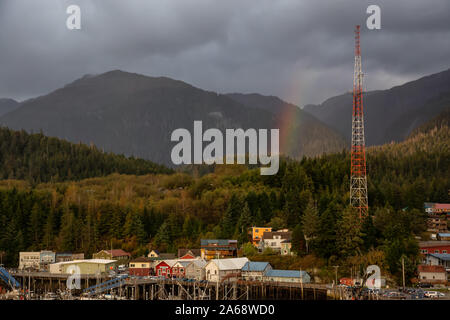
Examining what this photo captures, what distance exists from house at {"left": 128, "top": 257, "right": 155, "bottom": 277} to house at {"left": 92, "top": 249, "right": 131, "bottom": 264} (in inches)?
251

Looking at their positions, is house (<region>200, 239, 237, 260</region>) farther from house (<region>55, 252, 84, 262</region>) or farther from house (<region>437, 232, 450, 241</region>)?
house (<region>437, 232, 450, 241</region>)

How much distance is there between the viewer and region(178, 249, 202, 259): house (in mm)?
62938

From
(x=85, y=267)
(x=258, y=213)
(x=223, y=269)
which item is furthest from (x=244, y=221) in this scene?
(x=85, y=267)

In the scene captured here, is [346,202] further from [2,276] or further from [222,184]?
[2,276]

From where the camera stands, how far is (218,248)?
63.6m

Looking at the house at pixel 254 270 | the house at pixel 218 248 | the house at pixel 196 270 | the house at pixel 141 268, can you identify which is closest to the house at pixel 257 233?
the house at pixel 218 248

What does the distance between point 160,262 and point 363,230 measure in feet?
78.3

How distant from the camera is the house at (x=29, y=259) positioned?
226 ft

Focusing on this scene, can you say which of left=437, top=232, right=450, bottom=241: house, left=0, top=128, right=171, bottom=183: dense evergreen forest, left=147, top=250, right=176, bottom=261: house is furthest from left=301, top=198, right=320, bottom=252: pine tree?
left=0, top=128, right=171, bottom=183: dense evergreen forest

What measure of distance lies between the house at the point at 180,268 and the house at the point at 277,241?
10.4 m

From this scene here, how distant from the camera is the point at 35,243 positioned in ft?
250

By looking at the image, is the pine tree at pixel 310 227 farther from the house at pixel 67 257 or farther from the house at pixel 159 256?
the house at pixel 67 257

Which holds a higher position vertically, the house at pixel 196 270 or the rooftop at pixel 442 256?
the rooftop at pixel 442 256
